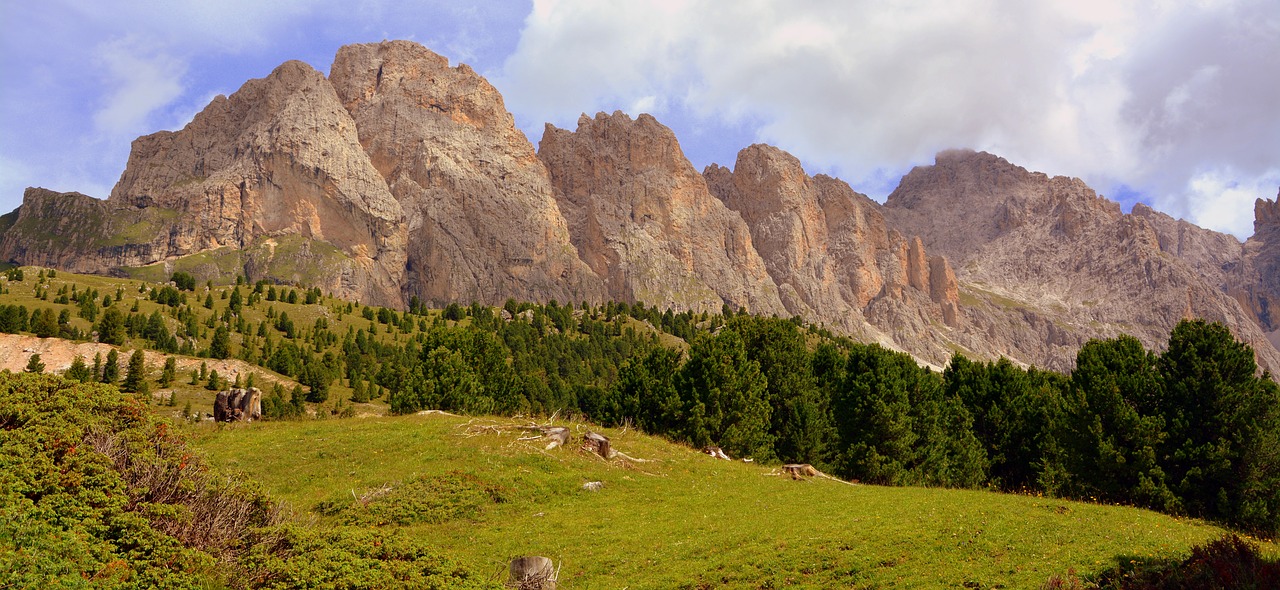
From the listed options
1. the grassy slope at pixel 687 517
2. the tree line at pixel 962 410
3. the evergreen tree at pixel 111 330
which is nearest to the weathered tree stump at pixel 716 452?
the grassy slope at pixel 687 517

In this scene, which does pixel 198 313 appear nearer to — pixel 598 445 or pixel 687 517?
pixel 598 445

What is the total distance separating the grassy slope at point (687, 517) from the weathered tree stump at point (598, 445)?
125cm

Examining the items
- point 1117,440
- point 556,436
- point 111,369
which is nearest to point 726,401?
point 556,436

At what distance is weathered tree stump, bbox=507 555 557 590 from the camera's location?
16.7 meters

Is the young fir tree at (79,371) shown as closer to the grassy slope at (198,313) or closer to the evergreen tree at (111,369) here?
the evergreen tree at (111,369)

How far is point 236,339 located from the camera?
140375mm

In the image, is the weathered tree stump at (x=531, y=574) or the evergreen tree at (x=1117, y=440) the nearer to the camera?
the weathered tree stump at (x=531, y=574)

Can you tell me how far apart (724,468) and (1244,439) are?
946 inches

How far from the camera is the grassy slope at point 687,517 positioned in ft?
64.7

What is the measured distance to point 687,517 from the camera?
27391 millimetres

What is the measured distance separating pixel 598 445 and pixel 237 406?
27623mm

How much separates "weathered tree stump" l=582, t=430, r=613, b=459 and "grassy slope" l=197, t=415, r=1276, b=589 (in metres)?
1.25

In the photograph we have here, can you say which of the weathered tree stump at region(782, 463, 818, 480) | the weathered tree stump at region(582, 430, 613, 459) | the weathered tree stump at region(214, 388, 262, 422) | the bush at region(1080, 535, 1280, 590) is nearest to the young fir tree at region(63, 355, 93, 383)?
the weathered tree stump at region(214, 388, 262, 422)

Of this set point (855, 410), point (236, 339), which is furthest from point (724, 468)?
point (236, 339)
